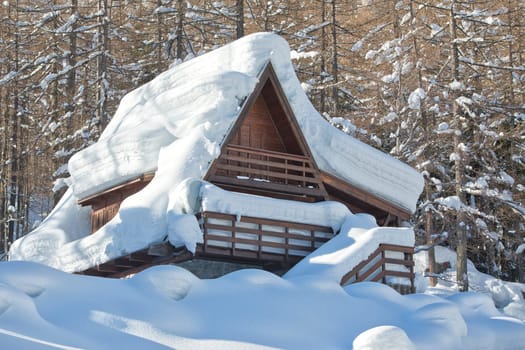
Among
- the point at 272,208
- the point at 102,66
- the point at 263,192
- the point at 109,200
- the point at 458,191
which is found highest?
the point at 102,66

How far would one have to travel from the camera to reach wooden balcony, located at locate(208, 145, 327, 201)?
58.2 ft

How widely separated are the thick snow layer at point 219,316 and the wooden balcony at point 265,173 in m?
5.44

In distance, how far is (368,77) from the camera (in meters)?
27.8

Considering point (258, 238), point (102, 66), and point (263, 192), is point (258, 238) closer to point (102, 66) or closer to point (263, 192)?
point (263, 192)

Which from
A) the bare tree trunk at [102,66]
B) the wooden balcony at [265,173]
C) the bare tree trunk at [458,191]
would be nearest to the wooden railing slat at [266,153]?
the wooden balcony at [265,173]

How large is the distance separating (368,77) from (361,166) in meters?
9.06

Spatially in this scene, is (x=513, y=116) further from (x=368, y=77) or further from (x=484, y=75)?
(x=368, y=77)

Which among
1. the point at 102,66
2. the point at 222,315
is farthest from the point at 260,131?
the point at 222,315

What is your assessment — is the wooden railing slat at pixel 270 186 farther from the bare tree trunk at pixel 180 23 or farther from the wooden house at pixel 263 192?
the bare tree trunk at pixel 180 23

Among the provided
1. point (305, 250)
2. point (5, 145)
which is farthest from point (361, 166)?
point (5, 145)

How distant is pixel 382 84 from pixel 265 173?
10714 mm

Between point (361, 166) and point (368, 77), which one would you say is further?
point (368, 77)

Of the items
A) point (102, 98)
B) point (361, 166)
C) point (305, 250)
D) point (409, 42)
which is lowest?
point (305, 250)

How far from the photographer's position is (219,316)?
34.2 ft
